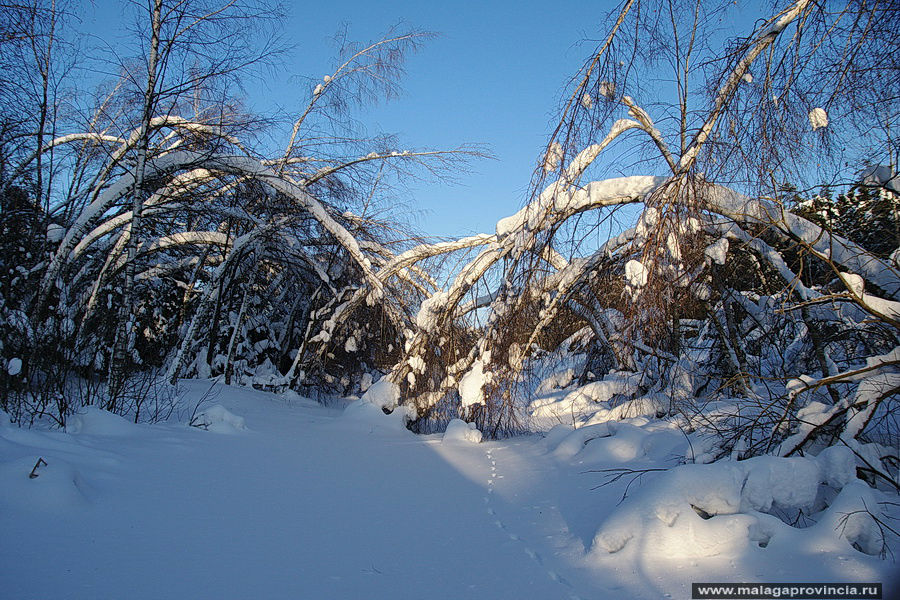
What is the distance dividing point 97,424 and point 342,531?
7.52ft

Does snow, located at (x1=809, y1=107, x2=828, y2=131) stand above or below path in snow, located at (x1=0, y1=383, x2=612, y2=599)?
above

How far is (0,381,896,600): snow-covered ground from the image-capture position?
1.85 meters

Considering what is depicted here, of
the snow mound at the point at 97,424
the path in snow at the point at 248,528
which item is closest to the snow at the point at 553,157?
the path in snow at the point at 248,528

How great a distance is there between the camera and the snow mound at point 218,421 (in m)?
4.65

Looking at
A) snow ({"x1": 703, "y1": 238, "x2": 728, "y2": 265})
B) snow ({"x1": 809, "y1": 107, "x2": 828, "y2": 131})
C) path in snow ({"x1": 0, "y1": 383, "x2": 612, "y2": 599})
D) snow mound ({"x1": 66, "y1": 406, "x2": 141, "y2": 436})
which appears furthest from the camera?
snow ({"x1": 703, "y1": 238, "x2": 728, "y2": 265})

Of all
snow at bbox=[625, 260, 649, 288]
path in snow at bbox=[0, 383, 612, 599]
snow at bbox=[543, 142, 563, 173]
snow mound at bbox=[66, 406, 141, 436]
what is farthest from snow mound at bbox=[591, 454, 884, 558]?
snow mound at bbox=[66, 406, 141, 436]

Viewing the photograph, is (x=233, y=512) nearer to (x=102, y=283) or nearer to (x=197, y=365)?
(x=102, y=283)

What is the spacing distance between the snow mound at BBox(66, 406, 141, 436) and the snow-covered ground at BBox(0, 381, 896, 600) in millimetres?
13

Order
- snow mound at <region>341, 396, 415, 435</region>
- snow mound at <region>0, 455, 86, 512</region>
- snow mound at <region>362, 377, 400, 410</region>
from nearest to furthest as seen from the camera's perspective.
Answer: snow mound at <region>0, 455, 86, 512</region> → snow mound at <region>341, 396, 415, 435</region> → snow mound at <region>362, 377, 400, 410</region>

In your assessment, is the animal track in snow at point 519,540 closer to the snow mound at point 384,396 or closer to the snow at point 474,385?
the snow at point 474,385

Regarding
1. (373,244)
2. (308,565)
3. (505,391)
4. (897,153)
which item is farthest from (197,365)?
(897,153)

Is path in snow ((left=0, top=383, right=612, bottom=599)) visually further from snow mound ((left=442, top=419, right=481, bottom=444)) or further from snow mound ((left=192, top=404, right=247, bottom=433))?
snow mound ((left=442, top=419, right=481, bottom=444))

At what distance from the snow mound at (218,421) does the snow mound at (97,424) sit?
0.88m

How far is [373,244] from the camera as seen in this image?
340 inches
